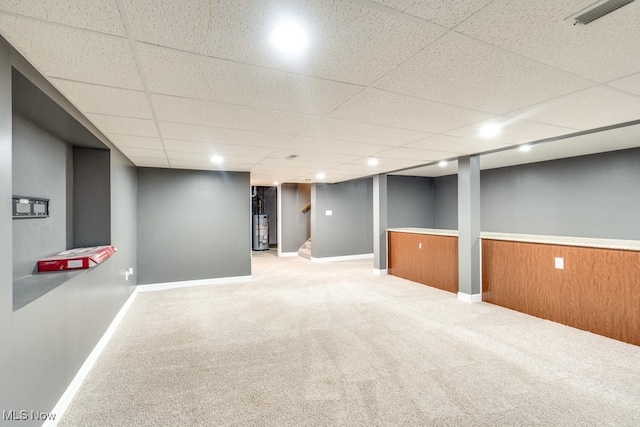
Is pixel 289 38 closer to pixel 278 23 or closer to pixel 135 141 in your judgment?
pixel 278 23

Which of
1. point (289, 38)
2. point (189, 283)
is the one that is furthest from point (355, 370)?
point (189, 283)

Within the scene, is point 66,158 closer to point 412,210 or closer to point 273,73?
point 273,73

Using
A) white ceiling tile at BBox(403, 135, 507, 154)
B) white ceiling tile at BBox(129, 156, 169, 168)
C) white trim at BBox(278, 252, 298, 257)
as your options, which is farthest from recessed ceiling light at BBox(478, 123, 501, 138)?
white trim at BBox(278, 252, 298, 257)

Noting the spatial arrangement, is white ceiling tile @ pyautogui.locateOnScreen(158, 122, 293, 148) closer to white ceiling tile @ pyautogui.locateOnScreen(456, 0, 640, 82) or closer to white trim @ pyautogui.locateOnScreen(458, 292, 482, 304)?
white ceiling tile @ pyautogui.locateOnScreen(456, 0, 640, 82)

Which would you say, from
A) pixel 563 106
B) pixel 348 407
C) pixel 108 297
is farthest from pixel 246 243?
pixel 563 106

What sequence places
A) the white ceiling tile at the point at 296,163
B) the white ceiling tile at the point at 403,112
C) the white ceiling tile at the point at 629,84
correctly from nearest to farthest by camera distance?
the white ceiling tile at the point at 629,84 < the white ceiling tile at the point at 403,112 < the white ceiling tile at the point at 296,163

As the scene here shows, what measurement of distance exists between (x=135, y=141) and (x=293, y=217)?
252 inches

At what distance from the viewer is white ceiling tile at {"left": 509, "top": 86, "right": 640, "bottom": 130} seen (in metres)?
2.17

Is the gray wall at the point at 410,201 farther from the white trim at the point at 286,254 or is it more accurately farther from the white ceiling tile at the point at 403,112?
the white ceiling tile at the point at 403,112

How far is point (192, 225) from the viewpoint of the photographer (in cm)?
550

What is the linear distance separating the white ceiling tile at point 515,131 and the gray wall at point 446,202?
4018 mm

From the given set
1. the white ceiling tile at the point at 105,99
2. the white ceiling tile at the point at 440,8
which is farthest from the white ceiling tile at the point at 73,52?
the white ceiling tile at the point at 440,8

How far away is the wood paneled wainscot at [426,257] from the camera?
16.3 ft

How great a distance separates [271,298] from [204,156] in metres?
2.31
